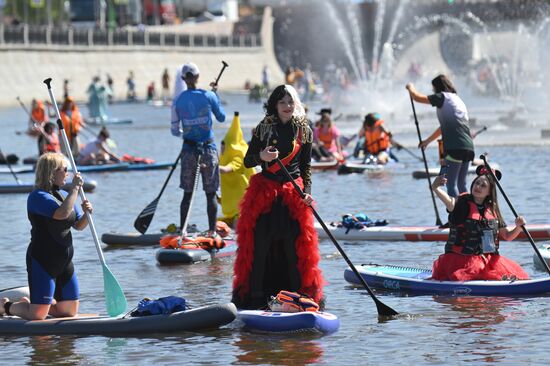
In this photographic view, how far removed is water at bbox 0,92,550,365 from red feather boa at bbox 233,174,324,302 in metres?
0.44

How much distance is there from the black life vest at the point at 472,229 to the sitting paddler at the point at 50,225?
331cm

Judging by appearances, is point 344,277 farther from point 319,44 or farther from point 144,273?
point 319,44

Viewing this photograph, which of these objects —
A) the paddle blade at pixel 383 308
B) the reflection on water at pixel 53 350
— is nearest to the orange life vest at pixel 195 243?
the paddle blade at pixel 383 308

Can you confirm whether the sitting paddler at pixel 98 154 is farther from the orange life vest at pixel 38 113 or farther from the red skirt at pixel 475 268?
the red skirt at pixel 475 268

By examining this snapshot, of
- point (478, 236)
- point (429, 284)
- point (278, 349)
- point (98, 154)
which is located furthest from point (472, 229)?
point (98, 154)

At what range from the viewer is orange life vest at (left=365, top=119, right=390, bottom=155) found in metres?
26.9

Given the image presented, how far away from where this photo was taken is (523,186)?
23516 millimetres

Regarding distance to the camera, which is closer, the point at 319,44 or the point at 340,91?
the point at 340,91

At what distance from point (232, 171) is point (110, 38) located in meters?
70.7

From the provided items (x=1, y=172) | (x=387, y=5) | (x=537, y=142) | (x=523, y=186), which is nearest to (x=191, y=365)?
(x=523, y=186)

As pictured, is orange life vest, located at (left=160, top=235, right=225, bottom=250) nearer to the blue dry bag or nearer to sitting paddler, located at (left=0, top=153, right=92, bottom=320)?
the blue dry bag

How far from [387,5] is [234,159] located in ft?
338

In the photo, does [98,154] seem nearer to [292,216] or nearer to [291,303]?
[292,216]

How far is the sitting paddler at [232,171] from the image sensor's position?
16547 mm
